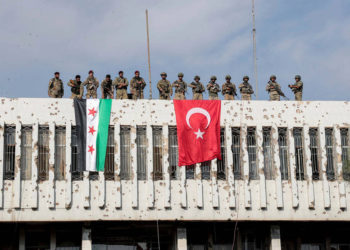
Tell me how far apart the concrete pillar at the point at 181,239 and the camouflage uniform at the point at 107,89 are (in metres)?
7.45

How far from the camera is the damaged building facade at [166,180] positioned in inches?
1364

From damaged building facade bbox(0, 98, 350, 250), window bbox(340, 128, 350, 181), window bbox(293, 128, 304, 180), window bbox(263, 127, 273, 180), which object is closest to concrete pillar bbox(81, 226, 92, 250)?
damaged building facade bbox(0, 98, 350, 250)

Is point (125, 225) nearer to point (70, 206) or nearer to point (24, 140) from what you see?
point (70, 206)

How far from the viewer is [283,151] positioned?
121ft

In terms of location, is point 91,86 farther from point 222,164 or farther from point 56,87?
point 222,164

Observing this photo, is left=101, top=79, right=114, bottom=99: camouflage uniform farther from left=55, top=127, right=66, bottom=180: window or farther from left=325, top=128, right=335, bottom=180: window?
left=325, top=128, right=335, bottom=180: window

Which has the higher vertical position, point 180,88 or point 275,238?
point 180,88

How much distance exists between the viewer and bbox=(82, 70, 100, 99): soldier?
36.1 m

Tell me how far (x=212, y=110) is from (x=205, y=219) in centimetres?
542

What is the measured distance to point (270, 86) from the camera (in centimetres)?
3766

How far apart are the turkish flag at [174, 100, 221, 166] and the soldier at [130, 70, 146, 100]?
1845mm

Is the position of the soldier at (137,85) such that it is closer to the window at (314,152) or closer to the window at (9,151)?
the window at (9,151)

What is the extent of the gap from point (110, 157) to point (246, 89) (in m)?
7.90

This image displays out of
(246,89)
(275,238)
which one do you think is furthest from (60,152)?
(275,238)
